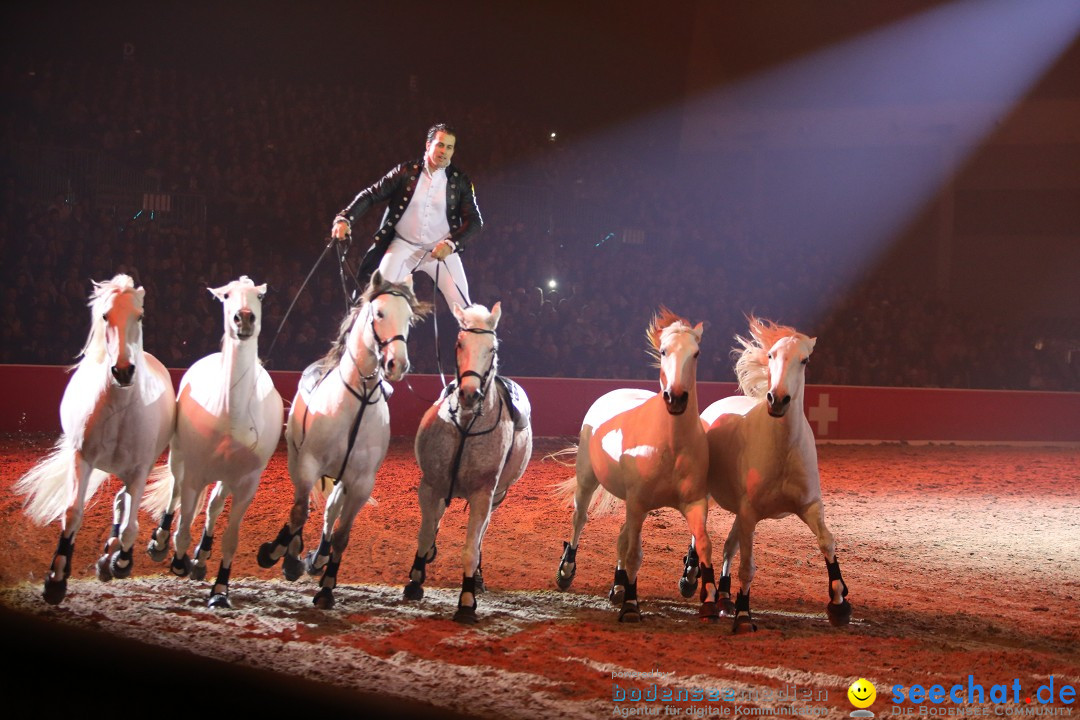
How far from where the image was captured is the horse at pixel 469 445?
521cm

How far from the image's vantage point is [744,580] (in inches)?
216

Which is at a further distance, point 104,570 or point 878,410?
point 878,410

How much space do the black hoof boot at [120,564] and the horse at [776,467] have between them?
3574mm

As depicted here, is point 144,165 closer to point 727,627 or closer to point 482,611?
point 482,611

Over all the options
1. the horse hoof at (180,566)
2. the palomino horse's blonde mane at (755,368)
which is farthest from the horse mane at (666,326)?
the horse hoof at (180,566)

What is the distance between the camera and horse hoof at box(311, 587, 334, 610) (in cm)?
545

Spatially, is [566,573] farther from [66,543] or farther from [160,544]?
[66,543]

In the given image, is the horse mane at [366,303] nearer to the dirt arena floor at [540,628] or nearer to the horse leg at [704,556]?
the dirt arena floor at [540,628]

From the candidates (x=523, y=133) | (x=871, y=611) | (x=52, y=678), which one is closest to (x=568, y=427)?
(x=523, y=133)

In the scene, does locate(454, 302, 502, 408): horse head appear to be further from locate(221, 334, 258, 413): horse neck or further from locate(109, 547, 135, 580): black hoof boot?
locate(109, 547, 135, 580): black hoof boot

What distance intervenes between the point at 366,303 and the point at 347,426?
72 cm

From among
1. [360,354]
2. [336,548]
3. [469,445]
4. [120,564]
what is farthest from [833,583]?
[120,564]

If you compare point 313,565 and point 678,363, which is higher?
point 678,363

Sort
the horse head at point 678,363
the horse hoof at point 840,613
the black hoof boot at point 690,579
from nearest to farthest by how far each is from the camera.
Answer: the horse head at point 678,363 → the horse hoof at point 840,613 → the black hoof boot at point 690,579
